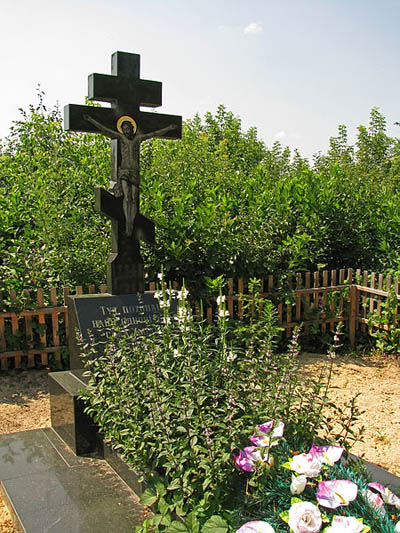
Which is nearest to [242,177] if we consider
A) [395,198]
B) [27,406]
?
[395,198]

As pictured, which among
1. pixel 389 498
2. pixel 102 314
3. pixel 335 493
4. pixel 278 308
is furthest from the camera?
pixel 278 308

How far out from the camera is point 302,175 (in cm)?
827

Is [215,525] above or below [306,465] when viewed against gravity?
below

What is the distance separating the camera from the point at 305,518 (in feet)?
6.31

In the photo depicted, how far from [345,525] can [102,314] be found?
117 inches

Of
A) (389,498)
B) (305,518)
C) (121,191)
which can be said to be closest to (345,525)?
(305,518)

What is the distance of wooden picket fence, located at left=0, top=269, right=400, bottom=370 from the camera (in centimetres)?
573

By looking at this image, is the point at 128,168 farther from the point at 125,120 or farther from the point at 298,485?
the point at 298,485

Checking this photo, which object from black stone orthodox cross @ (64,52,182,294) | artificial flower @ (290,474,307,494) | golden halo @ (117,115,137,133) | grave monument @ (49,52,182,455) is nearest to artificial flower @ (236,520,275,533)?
artificial flower @ (290,474,307,494)

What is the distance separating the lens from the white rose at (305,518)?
74.0 inches

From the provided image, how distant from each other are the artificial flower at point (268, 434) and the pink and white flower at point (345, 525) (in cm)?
48

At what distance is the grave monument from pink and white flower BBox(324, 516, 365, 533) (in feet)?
9.08

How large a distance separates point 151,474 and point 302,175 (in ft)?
20.7

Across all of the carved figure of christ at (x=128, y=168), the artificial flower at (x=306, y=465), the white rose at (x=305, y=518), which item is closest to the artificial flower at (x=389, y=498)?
the artificial flower at (x=306, y=465)
